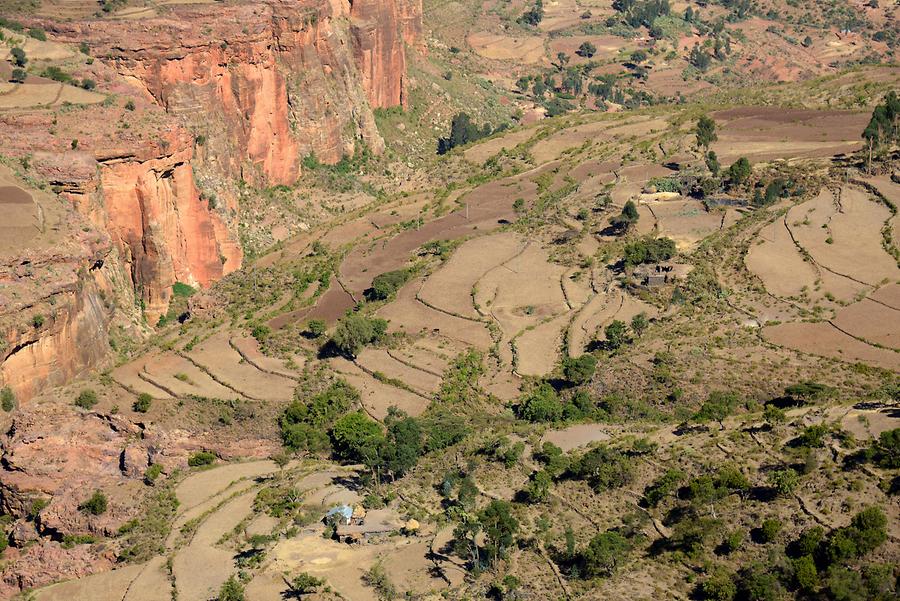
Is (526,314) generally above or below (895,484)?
below

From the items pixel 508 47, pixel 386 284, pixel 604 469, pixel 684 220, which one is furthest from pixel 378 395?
pixel 508 47

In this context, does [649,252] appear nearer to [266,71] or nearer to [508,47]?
[266,71]

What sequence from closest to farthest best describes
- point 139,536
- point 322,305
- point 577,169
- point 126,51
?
point 139,536 → point 322,305 → point 126,51 → point 577,169

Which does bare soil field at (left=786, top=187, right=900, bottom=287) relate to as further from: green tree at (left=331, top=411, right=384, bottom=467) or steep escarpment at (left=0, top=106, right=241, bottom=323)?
steep escarpment at (left=0, top=106, right=241, bottom=323)

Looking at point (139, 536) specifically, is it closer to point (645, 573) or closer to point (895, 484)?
point (645, 573)

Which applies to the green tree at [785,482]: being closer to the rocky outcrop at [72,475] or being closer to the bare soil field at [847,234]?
the bare soil field at [847,234]

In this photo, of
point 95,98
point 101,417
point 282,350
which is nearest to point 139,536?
point 101,417

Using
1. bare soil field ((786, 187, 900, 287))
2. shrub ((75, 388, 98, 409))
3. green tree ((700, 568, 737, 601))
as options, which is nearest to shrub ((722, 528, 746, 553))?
green tree ((700, 568, 737, 601))

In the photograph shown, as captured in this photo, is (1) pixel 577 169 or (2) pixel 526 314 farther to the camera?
(1) pixel 577 169
